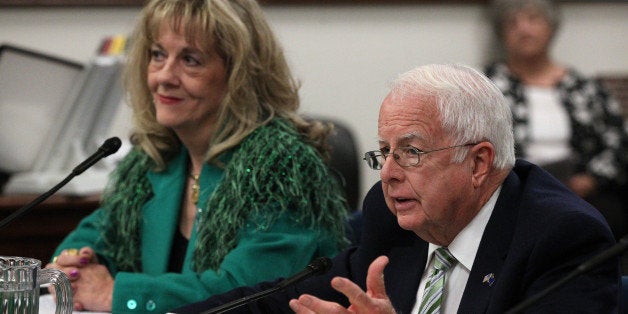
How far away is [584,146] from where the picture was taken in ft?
15.9

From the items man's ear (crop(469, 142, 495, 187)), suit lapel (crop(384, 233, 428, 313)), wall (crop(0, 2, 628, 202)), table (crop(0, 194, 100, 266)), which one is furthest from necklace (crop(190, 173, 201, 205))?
wall (crop(0, 2, 628, 202))

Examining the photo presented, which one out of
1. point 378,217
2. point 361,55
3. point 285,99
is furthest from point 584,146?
point 378,217

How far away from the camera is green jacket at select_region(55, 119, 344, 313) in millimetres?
2400

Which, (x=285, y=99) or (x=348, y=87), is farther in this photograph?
(x=348, y=87)

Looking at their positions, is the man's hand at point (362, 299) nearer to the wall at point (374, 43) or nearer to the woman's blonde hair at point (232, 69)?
the woman's blonde hair at point (232, 69)

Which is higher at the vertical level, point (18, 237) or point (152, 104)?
point (152, 104)

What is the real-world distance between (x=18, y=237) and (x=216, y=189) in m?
1.02

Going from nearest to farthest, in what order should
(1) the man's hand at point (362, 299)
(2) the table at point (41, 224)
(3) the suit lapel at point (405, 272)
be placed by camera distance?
1. (1) the man's hand at point (362, 299)
2. (3) the suit lapel at point (405, 272)
3. (2) the table at point (41, 224)

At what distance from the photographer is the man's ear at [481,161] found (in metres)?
1.99

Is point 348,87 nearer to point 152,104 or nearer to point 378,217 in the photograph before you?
point 152,104

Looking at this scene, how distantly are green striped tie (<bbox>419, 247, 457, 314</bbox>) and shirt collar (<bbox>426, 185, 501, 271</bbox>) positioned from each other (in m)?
0.04

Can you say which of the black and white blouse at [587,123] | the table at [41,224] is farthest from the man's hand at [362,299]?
the black and white blouse at [587,123]

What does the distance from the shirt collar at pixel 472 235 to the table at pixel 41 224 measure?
1.69m

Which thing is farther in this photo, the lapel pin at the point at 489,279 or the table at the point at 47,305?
the table at the point at 47,305
